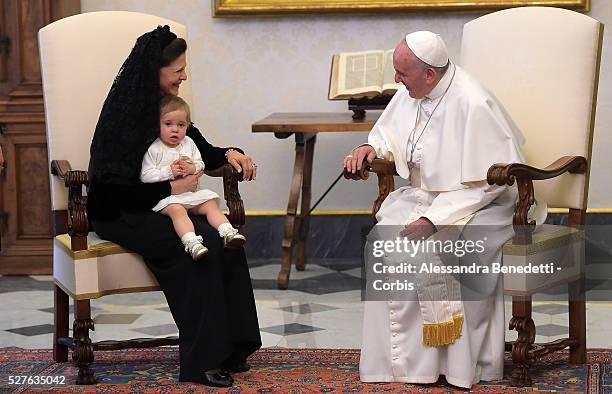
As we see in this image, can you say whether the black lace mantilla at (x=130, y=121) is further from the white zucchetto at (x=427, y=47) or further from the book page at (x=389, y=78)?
the book page at (x=389, y=78)

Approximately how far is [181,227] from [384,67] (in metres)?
2.53

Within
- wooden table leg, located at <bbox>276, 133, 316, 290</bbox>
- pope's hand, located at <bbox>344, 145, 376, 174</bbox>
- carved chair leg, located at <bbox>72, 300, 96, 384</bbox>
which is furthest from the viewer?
wooden table leg, located at <bbox>276, 133, 316, 290</bbox>

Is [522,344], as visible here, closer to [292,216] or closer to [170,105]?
[170,105]

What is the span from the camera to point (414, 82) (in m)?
4.81

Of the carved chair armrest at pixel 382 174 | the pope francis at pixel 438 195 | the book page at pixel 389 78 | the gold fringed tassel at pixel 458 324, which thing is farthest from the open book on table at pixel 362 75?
the gold fringed tassel at pixel 458 324

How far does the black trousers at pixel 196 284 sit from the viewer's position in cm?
459

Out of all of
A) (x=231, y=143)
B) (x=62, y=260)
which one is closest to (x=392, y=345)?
(x=62, y=260)

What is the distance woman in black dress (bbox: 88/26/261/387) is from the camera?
4.62 metres

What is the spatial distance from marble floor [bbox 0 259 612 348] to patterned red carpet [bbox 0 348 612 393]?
0.98 feet

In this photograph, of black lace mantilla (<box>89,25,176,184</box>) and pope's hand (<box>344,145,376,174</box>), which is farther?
pope's hand (<box>344,145,376,174</box>)

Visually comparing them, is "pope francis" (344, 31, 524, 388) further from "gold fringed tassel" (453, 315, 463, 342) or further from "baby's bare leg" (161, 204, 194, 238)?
"baby's bare leg" (161, 204, 194, 238)

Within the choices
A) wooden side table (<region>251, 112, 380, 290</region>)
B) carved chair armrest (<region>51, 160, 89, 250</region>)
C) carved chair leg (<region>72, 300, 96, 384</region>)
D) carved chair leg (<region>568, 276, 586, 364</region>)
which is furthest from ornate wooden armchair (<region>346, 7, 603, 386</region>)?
wooden side table (<region>251, 112, 380, 290</region>)

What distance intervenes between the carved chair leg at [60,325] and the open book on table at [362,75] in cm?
227

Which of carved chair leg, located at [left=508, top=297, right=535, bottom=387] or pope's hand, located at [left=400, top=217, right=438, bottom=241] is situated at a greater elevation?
pope's hand, located at [left=400, top=217, right=438, bottom=241]
